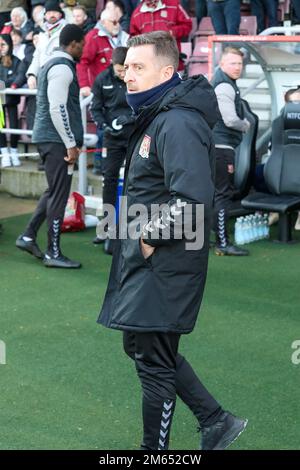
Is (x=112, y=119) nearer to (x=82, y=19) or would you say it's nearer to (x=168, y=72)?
(x=82, y=19)

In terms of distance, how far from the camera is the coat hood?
3.68 m

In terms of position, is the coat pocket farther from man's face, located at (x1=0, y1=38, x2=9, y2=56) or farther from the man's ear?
man's face, located at (x1=0, y1=38, x2=9, y2=56)

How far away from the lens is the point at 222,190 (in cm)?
830

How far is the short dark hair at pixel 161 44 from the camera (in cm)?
376

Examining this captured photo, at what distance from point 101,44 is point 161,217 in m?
7.33

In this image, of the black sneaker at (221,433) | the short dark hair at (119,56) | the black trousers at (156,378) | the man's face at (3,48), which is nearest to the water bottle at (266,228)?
the short dark hair at (119,56)

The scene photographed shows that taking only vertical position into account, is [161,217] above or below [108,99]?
above

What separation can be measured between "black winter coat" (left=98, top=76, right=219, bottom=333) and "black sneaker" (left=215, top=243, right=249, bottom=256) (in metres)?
4.43

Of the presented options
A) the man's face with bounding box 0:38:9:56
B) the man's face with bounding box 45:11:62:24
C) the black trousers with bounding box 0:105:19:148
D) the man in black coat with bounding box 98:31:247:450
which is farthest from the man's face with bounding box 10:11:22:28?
the man in black coat with bounding box 98:31:247:450

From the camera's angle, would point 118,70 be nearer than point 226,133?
Yes

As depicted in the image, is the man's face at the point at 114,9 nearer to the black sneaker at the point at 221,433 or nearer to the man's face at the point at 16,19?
the man's face at the point at 16,19

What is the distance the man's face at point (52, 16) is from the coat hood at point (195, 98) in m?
7.40

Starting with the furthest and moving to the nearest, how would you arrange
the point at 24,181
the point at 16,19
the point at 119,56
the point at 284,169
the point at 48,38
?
the point at 16,19, the point at 48,38, the point at 24,181, the point at 284,169, the point at 119,56

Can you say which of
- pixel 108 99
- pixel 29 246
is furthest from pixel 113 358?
pixel 108 99
